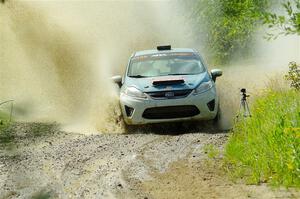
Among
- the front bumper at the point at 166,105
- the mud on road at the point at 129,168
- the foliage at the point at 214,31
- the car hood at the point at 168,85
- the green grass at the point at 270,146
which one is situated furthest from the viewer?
the foliage at the point at 214,31

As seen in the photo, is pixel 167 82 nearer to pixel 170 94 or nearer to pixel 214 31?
pixel 170 94

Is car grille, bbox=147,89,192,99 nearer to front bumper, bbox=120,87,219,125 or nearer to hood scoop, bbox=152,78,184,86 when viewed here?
front bumper, bbox=120,87,219,125

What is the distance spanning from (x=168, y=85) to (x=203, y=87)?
67 cm

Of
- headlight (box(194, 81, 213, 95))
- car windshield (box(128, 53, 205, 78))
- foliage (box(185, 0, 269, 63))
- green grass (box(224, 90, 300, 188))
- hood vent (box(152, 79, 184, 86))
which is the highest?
green grass (box(224, 90, 300, 188))

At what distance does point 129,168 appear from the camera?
27.0ft

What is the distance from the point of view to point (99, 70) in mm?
23484

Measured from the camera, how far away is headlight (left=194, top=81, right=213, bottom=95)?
12505 millimetres

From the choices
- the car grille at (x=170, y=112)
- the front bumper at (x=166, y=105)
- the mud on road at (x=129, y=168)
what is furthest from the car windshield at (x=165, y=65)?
the mud on road at (x=129, y=168)

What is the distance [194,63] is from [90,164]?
565 cm

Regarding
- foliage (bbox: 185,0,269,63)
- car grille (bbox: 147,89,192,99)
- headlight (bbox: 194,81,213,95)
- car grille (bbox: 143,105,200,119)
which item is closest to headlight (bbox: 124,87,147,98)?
car grille (bbox: 147,89,192,99)

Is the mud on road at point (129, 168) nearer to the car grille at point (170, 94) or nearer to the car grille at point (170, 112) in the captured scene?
the car grille at point (170, 112)

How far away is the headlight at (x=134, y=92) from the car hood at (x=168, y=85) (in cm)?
7

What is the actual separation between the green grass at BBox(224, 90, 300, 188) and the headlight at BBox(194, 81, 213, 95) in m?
3.38

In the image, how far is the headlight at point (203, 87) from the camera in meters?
12.5
